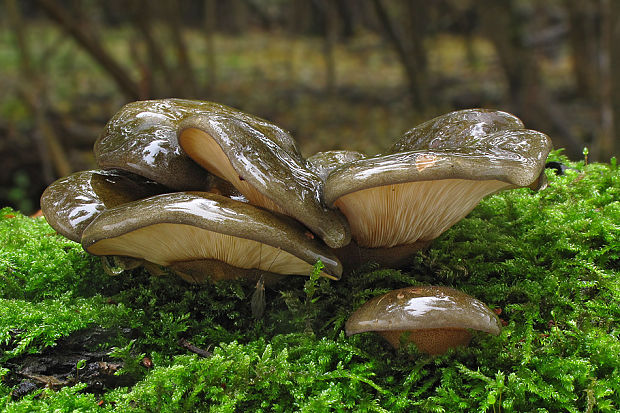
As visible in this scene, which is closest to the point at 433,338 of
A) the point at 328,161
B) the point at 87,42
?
the point at 328,161

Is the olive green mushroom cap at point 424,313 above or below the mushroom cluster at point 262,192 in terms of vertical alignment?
below

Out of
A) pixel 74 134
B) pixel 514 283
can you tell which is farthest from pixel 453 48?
pixel 514 283

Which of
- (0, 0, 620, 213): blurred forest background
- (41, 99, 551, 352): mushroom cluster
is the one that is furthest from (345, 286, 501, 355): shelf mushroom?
(0, 0, 620, 213): blurred forest background

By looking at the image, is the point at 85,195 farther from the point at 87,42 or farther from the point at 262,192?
the point at 87,42

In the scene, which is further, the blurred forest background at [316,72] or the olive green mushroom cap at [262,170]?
the blurred forest background at [316,72]

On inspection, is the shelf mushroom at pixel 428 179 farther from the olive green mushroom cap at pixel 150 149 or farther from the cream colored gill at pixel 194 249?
the olive green mushroom cap at pixel 150 149

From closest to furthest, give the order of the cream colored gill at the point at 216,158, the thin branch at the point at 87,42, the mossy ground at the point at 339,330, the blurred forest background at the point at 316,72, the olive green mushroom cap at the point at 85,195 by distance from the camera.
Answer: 1. the mossy ground at the point at 339,330
2. the cream colored gill at the point at 216,158
3. the olive green mushroom cap at the point at 85,195
4. the thin branch at the point at 87,42
5. the blurred forest background at the point at 316,72


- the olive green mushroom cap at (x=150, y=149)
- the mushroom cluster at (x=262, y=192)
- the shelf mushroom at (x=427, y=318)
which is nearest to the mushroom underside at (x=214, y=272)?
the mushroom cluster at (x=262, y=192)

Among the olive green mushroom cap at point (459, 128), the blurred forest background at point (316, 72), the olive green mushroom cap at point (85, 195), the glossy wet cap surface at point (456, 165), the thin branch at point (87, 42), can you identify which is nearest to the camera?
the glossy wet cap surface at point (456, 165)
